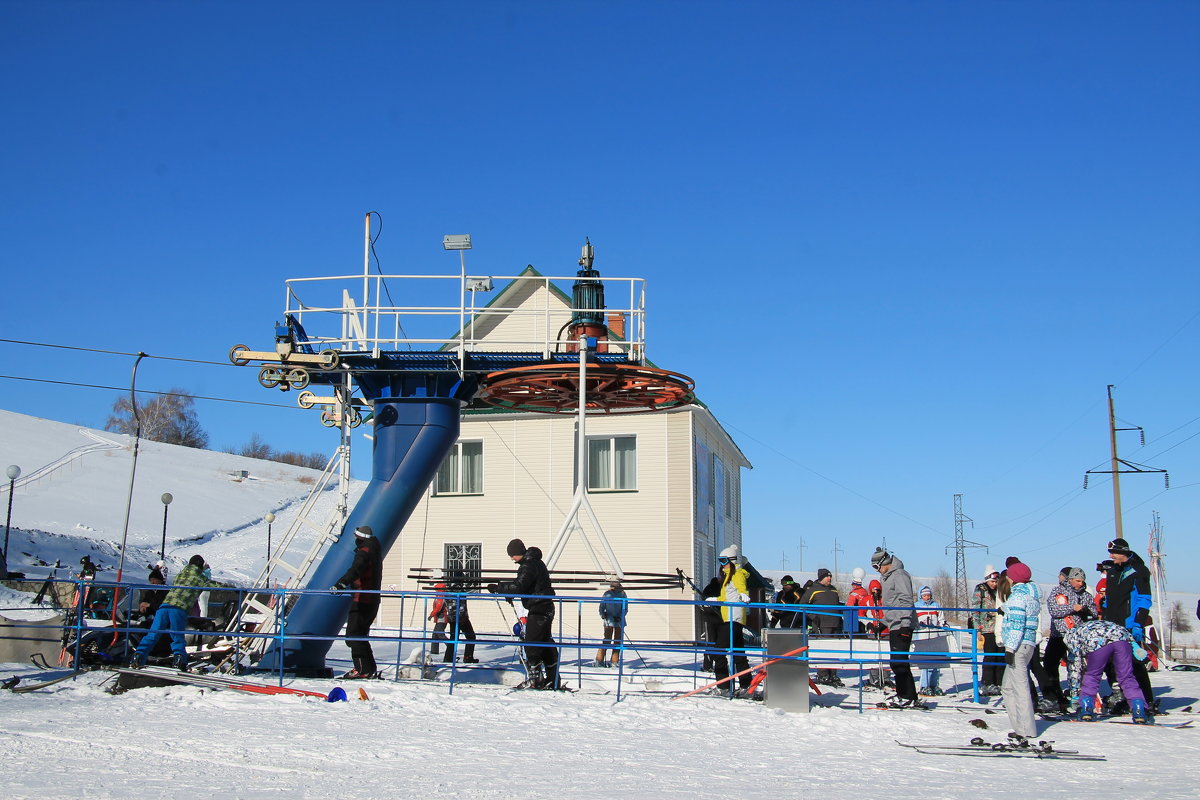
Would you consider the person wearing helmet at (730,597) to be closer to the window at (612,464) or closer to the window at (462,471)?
the window at (612,464)

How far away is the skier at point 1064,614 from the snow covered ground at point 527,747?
88 centimetres

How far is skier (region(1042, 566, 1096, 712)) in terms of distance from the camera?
12.2 metres

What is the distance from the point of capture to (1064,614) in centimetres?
1233

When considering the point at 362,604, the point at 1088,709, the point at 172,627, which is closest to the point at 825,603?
the point at 1088,709

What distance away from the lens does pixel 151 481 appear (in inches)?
2761

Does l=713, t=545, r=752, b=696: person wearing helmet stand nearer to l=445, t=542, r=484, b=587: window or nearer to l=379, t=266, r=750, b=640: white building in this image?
l=379, t=266, r=750, b=640: white building

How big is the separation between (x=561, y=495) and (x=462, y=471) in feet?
9.62

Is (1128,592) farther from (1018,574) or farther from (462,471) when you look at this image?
(462,471)

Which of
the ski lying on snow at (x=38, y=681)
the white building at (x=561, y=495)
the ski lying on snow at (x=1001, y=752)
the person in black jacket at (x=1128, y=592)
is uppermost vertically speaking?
the white building at (x=561, y=495)

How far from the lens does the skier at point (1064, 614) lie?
1225cm

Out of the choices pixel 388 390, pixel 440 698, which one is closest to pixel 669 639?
pixel 388 390

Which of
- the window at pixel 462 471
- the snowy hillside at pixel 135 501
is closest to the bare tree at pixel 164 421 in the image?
the snowy hillside at pixel 135 501

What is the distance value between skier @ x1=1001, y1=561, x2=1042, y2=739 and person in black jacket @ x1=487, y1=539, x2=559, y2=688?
17.4 feet

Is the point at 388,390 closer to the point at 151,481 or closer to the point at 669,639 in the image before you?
the point at 669,639
